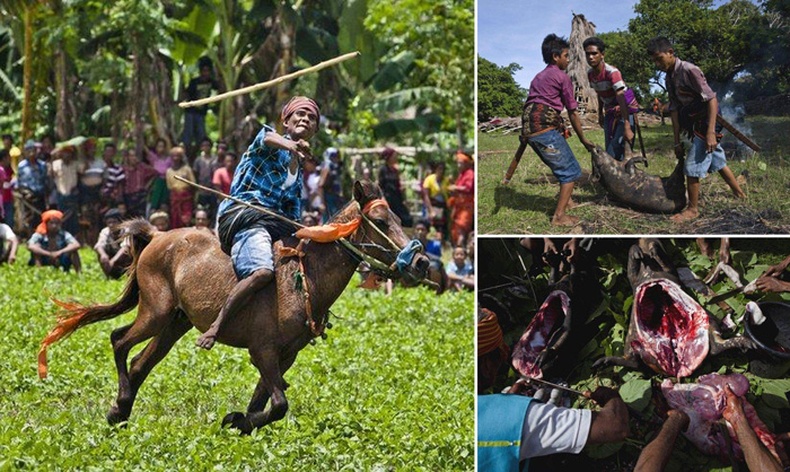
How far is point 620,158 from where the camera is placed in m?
6.47

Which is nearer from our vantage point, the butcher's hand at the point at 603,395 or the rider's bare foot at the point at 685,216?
the rider's bare foot at the point at 685,216

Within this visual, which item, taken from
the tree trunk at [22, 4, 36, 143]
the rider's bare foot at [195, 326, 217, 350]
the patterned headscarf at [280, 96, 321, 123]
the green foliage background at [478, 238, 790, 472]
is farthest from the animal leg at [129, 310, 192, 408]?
the tree trunk at [22, 4, 36, 143]

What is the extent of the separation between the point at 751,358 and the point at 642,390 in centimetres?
56

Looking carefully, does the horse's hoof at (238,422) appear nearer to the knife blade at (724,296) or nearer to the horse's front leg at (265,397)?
the horse's front leg at (265,397)

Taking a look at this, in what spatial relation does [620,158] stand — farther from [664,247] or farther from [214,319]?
[214,319]

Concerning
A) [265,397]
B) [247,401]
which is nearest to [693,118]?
[265,397]

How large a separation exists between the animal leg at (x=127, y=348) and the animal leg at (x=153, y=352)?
51 millimetres

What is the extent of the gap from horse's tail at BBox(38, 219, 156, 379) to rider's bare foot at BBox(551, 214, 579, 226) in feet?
12.8

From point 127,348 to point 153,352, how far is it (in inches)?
7.3

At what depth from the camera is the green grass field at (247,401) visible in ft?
24.9

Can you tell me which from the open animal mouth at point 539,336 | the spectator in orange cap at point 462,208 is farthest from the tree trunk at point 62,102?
the open animal mouth at point 539,336

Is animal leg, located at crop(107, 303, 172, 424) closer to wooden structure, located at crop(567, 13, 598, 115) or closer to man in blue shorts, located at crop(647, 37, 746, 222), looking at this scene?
wooden structure, located at crop(567, 13, 598, 115)

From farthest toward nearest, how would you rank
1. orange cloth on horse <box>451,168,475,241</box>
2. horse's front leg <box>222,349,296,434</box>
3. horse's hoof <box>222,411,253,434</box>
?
1. orange cloth on horse <box>451,168,475,241</box>
2. horse's hoof <box>222,411,253,434</box>
3. horse's front leg <box>222,349,296,434</box>

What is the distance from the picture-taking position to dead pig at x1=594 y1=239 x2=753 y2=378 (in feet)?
20.8
